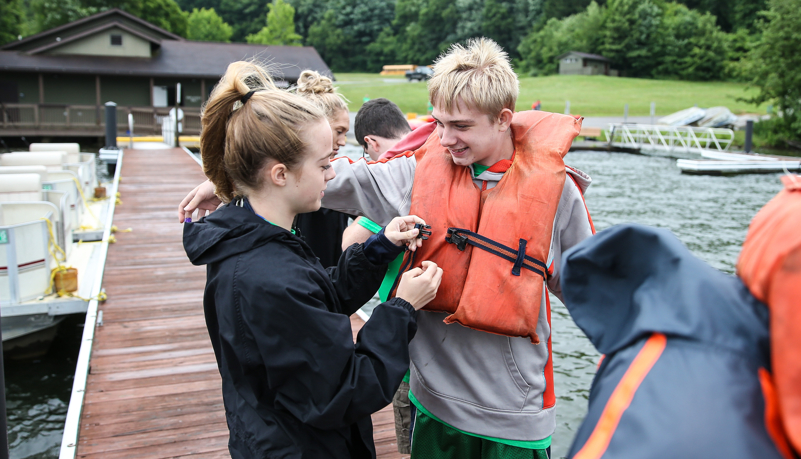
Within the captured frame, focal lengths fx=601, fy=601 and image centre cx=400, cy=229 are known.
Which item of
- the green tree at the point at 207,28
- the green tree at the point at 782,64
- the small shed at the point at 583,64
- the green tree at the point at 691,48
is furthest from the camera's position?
the green tree at the point at 207,28

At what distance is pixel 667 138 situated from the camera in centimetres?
3009

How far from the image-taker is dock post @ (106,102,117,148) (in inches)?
736

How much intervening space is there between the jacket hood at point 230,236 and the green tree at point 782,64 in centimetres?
3311

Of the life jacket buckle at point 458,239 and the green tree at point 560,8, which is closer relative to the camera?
Result: the life jacket buckle at point 458,239

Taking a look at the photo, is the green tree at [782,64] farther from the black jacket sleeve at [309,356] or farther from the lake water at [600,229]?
the black jacket sleeve at [309,356]

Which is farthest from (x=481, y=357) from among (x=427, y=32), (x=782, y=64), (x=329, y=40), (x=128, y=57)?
(x=427, y=32)

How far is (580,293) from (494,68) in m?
1.14

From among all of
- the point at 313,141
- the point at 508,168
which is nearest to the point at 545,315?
the point at 508,168

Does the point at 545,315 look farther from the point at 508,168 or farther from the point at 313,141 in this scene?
the point at 313,141

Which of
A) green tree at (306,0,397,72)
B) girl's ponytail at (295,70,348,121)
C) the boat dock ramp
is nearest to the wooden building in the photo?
the boat dock ramp

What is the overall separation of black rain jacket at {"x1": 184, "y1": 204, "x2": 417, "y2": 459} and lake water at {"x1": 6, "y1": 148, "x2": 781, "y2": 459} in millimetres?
4626

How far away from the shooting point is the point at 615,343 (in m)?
1.03

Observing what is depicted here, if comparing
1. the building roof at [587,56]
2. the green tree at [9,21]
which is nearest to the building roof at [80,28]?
the green tree at [9,21]

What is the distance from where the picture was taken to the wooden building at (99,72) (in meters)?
28.6
